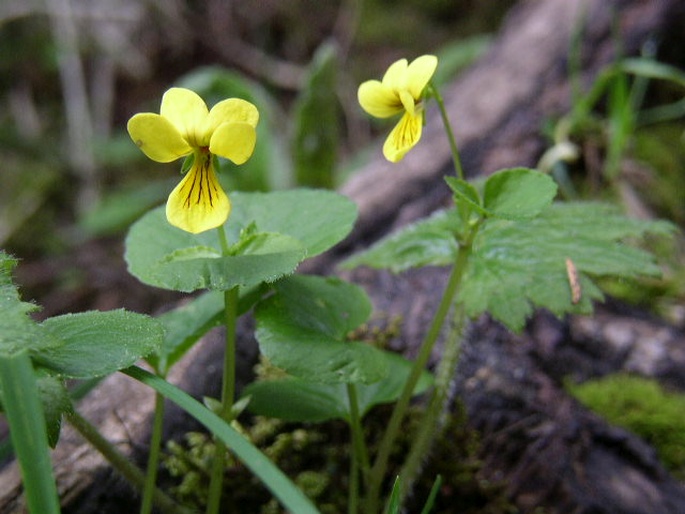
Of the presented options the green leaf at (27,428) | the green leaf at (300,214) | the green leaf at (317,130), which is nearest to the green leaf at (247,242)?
the green leaf at (300,214)

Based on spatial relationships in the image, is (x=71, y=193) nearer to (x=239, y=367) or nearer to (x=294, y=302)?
(x=239, y=367)

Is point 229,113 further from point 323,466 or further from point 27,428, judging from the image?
point 323,466

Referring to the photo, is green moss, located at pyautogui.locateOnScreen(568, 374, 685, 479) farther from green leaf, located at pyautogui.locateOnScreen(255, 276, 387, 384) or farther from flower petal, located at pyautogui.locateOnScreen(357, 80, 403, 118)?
flower petal, located at pyautogui.locateOnScreen(357, 80, 403, 118)

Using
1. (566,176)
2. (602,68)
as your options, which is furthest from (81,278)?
(602,68)

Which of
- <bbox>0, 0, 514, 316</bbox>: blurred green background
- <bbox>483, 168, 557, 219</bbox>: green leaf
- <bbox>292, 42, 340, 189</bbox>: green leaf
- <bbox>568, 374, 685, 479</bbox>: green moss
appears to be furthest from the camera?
<bbox>0, 0, 514, 316</bbox>: blurred green background

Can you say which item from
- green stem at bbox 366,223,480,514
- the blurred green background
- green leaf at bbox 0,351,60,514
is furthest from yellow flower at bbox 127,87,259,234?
the blurred green background

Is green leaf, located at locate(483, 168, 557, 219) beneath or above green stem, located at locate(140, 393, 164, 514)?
above

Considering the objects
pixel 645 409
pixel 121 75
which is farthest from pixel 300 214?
pixel 121 75

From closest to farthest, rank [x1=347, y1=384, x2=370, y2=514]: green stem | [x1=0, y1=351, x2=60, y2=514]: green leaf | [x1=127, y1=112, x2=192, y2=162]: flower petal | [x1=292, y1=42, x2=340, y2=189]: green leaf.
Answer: [x1=0, y1=351, x2=60, y2=514]: green leaf → [x1=127, y1=112, x2=192, y2=162]: flower petal → [x1=347, y1=384, x2=370, y2=514]: green stem → [x1=292, y1=42, x2=340, y2=189]: green leaf
